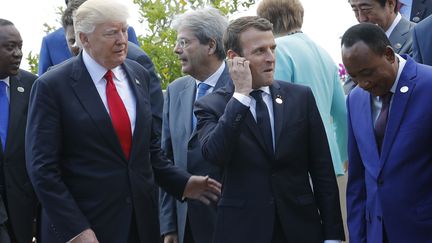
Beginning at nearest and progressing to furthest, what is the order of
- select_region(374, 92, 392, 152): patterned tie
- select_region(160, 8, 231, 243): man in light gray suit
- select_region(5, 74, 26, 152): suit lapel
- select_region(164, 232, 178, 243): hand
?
1. select_region(374, 92, 392, 152): patterned tie
2. select_region(160, 8, 231, 243): man in light gray suit
3. select_region(164, 232, 178, 243): hand
4. select_region(5, 74, 26, 152): suit lapel

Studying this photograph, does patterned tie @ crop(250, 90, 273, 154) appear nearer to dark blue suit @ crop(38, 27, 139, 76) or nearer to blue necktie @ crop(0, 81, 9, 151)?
blue necktie @ crop(0, 81, 9, 151)

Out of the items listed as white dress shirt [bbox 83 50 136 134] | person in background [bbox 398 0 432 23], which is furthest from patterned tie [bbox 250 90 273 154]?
person in background [bbox 398 0 432 23]

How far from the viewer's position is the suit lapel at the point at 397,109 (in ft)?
17.2

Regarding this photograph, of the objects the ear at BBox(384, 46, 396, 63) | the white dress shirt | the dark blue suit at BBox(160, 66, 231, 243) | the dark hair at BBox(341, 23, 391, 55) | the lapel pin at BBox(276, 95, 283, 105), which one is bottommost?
the dark blue suit at BBox(160, 66, 231, 243)

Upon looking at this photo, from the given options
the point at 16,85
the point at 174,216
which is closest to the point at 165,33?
the point at 16,85

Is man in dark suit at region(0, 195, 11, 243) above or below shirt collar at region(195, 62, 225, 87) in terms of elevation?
below

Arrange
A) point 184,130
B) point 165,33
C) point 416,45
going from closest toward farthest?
point 416,45, point 184,130, point 165,33

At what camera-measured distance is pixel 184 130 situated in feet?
21.6

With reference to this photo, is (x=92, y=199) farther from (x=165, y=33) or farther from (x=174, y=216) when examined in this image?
(x=165, y=33)

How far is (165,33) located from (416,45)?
3.49 meters

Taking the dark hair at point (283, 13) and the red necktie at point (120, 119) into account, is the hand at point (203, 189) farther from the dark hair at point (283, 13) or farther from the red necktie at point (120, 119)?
the dark hair at point (283, 13)

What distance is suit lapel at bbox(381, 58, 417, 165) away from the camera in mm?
5250

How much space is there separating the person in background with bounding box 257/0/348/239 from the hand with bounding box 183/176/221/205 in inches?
42.3

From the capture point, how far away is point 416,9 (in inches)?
295
